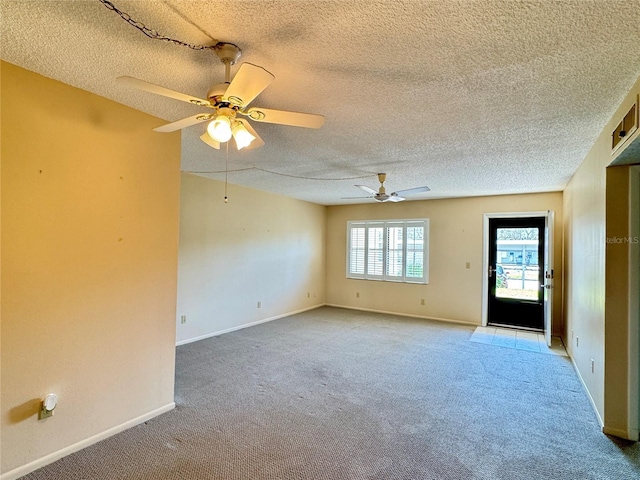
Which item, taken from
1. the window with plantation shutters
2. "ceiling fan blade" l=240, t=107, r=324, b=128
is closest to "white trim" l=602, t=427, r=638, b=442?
"ceiling fan blade" l=240, t=107, r=324, b=128

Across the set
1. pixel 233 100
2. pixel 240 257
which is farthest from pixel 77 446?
pixel 240 257

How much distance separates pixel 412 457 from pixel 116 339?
226 centimetres

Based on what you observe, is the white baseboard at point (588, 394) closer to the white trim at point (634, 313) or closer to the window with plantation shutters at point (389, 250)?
the white trim at point (634, 313)

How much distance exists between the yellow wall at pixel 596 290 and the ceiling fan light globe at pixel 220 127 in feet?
7.74

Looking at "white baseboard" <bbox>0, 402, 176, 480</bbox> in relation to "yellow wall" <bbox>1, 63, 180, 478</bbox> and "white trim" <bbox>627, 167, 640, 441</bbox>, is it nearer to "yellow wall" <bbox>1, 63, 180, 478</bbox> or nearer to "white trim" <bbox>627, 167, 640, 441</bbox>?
"yellow wall" <bbox>1, 63, 180, 478</bbox>

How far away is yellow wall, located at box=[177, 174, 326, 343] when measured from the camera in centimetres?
481

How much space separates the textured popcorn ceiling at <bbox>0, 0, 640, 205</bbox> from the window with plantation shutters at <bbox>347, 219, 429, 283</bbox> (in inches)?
147

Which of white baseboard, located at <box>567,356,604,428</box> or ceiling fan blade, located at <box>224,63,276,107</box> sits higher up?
ceiling fan blade, located at <box>224,63,276,107</box>

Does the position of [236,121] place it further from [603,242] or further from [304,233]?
[304,233]

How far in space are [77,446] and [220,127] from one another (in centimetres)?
233

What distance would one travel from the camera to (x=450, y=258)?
21.1ft

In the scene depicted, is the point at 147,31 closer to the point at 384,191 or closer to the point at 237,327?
the point at 384,191

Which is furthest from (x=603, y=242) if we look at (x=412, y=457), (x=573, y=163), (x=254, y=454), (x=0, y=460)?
(x=0, y=460)

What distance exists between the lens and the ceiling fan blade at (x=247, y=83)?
140 centimetres
